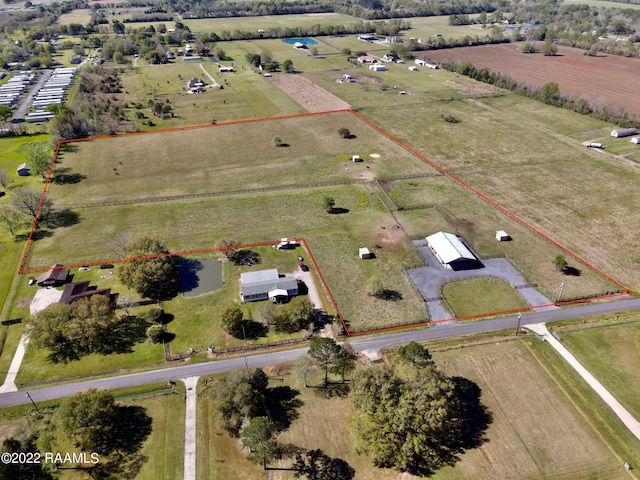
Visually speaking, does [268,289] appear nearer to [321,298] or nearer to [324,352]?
[321,298]

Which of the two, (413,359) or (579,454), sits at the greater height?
(413,359)

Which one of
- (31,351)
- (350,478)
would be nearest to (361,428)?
(350,478)

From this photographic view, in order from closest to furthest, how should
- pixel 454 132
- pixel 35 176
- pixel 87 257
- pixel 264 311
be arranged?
pixel 264 311
pixel 87 257
pixel 35 176
pixel 454 132

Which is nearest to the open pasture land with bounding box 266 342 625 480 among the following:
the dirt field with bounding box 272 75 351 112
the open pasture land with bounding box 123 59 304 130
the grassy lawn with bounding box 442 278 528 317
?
the grassy lawn with bounding box 442 278 528 317

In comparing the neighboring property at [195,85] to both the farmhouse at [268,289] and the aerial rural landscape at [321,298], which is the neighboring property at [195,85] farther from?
the farmhouse at [268,289]

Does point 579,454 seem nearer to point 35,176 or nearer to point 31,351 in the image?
point 31,351
